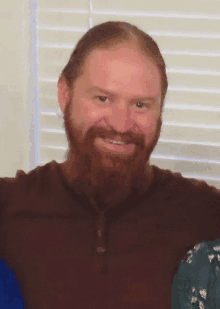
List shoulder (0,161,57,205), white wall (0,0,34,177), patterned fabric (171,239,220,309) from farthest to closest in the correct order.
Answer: white wall (0,0,34,177), shoulder (0,161,57,205), patterned fabric (171,239,220,309)

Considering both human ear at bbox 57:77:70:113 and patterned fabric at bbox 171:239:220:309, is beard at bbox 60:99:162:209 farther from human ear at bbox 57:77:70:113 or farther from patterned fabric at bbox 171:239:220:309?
patterned fabric at bbox 171:239:220:309

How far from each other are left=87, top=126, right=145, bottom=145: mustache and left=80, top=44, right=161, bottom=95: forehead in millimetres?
103

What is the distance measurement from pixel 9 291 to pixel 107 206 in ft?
1.02

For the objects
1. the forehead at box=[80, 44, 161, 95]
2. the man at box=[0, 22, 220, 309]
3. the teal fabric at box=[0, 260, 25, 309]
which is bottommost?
the teal fabric at box=[0, 260, 25, 309]

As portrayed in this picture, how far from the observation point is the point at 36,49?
1015mm

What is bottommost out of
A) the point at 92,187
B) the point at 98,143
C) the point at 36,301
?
the point at 36,301

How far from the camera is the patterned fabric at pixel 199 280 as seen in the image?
0.66 meters

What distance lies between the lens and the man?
27.7 inches

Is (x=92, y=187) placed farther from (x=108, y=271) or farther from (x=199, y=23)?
(x=199, y=23)

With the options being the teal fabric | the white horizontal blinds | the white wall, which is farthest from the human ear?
the teal fabric

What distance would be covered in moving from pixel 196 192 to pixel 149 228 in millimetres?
171

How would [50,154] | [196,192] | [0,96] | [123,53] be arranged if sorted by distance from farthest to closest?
[50,154], [0,96], [196,192], [123,53]

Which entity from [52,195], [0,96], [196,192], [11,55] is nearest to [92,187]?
[52,195]

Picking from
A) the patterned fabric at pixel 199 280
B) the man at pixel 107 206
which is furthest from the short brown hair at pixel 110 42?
the patterned fabric at pixel 199 280
